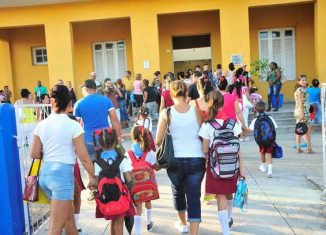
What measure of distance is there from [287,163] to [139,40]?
9152mm

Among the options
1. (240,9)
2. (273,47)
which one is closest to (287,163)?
(240,9)

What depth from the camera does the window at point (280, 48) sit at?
58.2 ft

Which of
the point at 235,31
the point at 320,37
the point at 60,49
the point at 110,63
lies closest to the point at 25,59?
the point at 60,49

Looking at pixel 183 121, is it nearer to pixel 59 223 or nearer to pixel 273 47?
pixel 59 223

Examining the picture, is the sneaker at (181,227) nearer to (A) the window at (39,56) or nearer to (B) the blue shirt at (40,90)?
(B) the blue shirt at (40,90)

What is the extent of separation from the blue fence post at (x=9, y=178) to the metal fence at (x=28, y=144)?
0.58ft

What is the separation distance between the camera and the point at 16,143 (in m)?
4.81

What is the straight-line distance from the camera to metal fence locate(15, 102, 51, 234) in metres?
5.02

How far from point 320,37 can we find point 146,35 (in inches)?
257

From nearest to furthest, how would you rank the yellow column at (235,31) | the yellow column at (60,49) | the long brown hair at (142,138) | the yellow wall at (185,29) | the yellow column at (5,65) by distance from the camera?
1. the long brown hair at (142,138)
2. the yellow column at (235,31)
3. the yellow column at (60,49)
4. the yellow wall at (185,29)
5. the yellow column at (5,65)

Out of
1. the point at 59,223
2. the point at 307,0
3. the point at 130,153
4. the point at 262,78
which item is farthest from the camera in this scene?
the point at 262,78

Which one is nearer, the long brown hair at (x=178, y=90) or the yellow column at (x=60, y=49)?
the long brown hair at (x=178, y=90)

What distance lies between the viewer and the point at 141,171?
497cm

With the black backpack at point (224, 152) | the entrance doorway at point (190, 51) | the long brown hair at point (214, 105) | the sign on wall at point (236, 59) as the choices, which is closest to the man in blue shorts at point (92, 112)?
the long brown hair at point (214, 105)
